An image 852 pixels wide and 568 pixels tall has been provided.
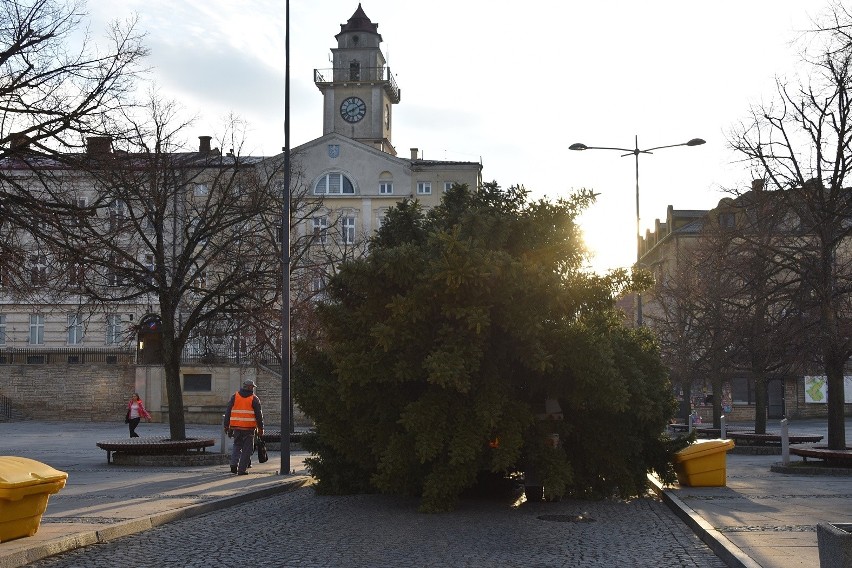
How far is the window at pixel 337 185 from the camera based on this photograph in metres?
68.0

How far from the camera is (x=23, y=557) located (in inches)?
368

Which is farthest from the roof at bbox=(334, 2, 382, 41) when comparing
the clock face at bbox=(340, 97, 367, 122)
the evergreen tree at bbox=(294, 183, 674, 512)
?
the evergreen tree at bbox=(294, 183, 674, 512)

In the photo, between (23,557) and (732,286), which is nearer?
(23,557)

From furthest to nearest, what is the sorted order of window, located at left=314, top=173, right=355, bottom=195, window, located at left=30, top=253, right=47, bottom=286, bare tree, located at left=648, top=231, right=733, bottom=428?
window, located at left=314, top=173, right=355, bottom=195 → bare tree, located at left=648, top=231, right=733, bottom=428 → window, located at left=30, top=253, right=47, bottom=286

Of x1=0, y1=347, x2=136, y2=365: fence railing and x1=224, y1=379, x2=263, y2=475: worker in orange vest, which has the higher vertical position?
x1=0, y1=347, x2=136, y2=365: fence railing

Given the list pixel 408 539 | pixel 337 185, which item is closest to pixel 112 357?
pixel 337 185

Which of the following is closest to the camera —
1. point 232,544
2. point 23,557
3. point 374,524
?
point 23,557

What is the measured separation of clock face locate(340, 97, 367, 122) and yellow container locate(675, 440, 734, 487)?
59180 millimetres

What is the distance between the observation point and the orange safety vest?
19938mm

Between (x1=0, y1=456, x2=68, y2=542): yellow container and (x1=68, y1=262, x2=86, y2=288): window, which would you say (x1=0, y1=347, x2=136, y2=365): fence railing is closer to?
(x1=68, y1=262, x2=86, y2=288): window

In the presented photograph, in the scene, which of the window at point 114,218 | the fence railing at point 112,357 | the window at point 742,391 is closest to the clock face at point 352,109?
the fence railing at point 112,357

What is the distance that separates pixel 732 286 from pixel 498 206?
65.3 ft

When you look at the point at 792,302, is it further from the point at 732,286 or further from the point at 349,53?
the point at 349,53

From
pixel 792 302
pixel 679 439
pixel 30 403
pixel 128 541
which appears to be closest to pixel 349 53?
pixel 30 403
